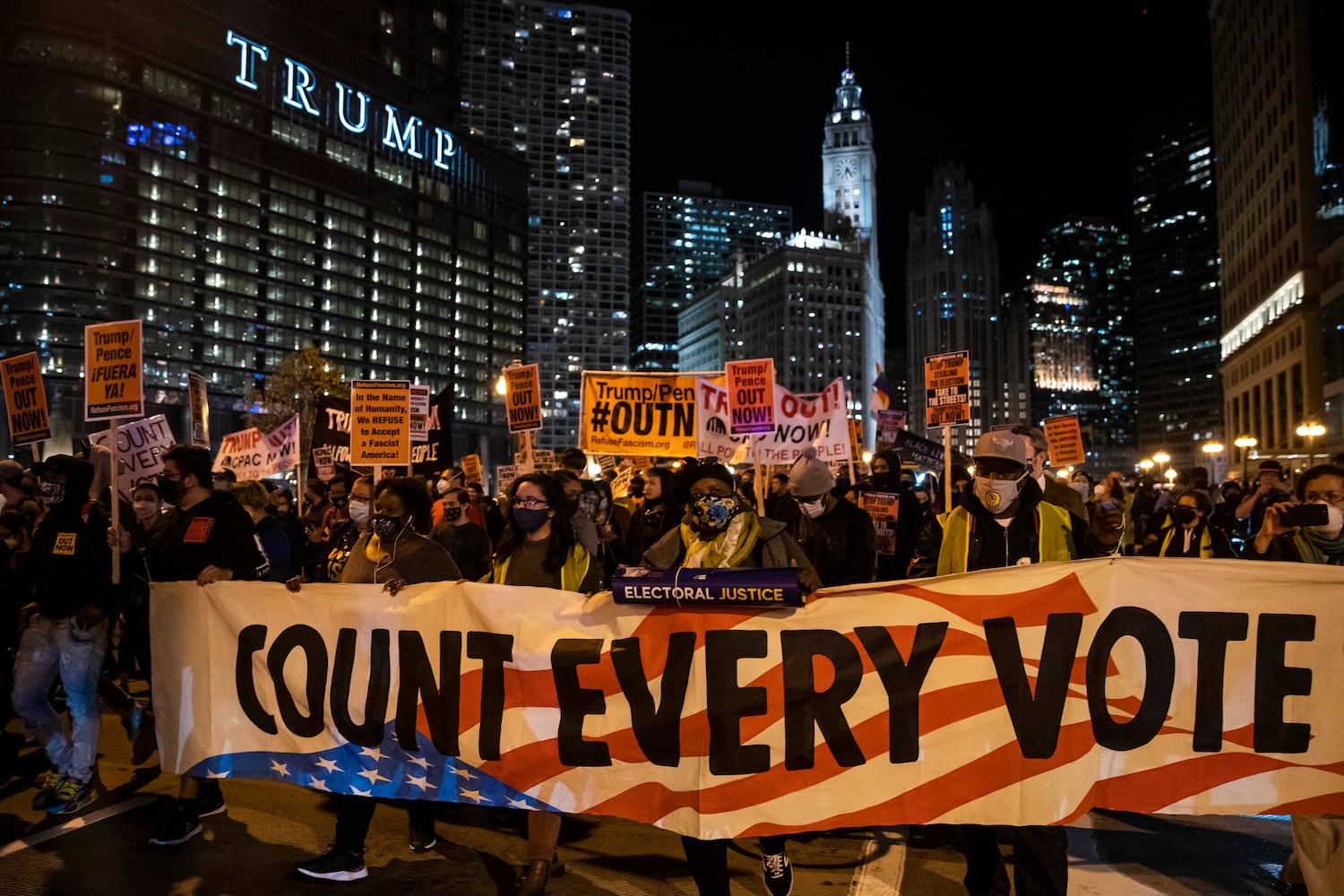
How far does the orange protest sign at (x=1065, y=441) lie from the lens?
15.2 m

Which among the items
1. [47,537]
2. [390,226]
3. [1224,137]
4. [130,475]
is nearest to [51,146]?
[390,226]

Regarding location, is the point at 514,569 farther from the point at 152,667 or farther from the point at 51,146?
the point at 51,146

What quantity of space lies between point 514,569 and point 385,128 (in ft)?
403

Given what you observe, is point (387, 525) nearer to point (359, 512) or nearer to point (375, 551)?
point (375, 551)

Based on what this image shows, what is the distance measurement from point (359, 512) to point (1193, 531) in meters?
6.34

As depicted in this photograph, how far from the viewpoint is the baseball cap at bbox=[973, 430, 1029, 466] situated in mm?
5070

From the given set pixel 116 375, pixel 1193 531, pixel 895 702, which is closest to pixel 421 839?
pixel 895 702

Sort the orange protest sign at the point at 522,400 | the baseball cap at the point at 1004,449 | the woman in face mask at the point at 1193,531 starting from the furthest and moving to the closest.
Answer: the orange protest sign at the point at 522,400, the woman in face mask at the point at 1193,531, the baseball cap at the point at 1004,449

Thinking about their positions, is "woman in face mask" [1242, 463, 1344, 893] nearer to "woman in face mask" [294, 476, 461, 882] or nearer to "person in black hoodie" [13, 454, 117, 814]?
"woman in face mask" [294, 476, 461, 882]

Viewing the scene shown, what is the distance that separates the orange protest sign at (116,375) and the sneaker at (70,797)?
3071 millimetres

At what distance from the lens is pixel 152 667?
5738 mm

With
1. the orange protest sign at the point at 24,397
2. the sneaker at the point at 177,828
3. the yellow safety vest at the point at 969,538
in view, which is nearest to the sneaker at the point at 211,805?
the sneaker at the point at 177,828

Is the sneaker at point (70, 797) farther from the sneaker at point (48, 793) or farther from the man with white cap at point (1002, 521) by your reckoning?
the man with white cap at point (1002, 521)

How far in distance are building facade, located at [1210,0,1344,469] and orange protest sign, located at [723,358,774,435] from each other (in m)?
42.3
